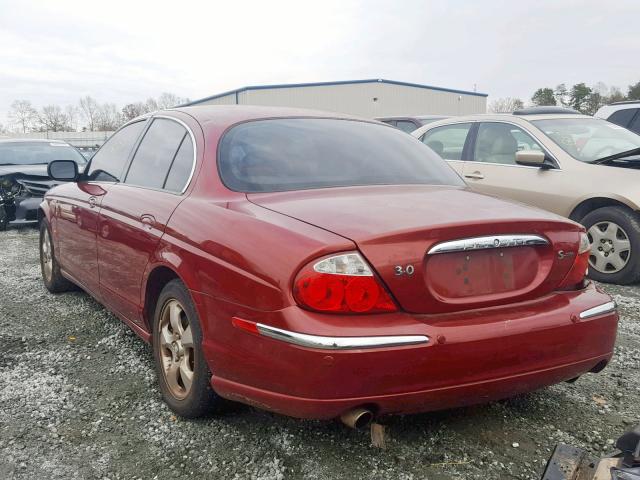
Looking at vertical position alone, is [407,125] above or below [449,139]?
above

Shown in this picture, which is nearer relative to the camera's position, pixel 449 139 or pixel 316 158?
pixel 316 158

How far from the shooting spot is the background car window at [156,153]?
3373 millimetres

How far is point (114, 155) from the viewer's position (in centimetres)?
426

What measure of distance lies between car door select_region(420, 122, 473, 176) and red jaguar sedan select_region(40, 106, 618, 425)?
12.1ft

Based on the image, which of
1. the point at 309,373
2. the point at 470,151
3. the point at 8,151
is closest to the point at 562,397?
the point at 309,373

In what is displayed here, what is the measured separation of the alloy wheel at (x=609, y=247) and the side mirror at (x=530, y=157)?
2.59 ft

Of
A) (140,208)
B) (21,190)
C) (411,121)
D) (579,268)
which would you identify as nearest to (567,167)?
(579,268)

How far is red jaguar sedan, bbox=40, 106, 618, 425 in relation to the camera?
2143mm

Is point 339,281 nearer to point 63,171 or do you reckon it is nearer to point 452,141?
point 63,171

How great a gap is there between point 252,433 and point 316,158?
136 centimetres

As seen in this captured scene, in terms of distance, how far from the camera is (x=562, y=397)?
3.10 meters

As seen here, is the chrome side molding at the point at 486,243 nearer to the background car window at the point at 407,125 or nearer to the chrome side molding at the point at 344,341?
the chrome side molding at the point at 344,341

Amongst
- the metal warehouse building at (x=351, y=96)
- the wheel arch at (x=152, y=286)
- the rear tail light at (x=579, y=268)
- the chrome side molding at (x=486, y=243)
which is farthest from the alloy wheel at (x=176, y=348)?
the metal warehouse building at (x=351, y=96)

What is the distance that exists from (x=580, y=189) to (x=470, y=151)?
4.79ft
